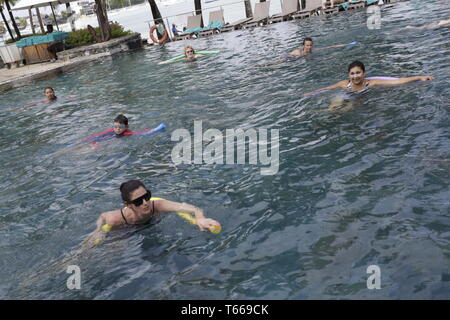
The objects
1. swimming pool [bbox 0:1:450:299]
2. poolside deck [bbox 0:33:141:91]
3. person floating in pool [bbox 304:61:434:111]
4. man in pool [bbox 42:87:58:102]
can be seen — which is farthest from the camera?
poolside deck [bbox 0:33:141:91]

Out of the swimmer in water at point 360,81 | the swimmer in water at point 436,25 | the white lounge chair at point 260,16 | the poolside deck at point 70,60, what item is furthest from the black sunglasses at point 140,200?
the white lounge chair at point 260,16

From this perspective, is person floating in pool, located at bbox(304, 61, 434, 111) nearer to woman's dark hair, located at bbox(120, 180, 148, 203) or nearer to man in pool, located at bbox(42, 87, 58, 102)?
woman's dark hair, located at bbox(120, 180, 148, 203)

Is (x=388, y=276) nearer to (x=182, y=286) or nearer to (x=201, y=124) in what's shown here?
(x=182, y=286)

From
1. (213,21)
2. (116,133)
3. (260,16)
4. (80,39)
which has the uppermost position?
(80,39)

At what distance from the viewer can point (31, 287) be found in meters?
4.53

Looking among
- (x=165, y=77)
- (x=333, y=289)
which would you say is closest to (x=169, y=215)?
(x=333, y=289)

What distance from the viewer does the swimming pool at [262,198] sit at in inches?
160

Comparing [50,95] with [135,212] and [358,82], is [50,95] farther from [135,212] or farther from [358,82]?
[135,212]

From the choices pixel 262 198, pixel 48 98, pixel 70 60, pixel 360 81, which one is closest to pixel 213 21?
pixel 70 60

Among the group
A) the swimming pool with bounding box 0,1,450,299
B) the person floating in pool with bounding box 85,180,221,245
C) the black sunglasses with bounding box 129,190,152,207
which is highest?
the black sunglasses with bounding box 129,190,152,207

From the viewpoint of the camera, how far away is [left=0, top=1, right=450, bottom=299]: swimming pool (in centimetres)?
407

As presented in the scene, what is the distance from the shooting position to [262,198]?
18.1ft

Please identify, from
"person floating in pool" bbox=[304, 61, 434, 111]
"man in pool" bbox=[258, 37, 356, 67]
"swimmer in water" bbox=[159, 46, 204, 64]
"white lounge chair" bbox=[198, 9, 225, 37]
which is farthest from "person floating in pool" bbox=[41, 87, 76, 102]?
"white lounge chair" bbox=[198, 9, 225, 37]

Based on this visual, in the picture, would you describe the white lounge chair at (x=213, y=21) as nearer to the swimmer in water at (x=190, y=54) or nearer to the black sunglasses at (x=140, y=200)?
the swimmer in water at (x=190, y=54)
